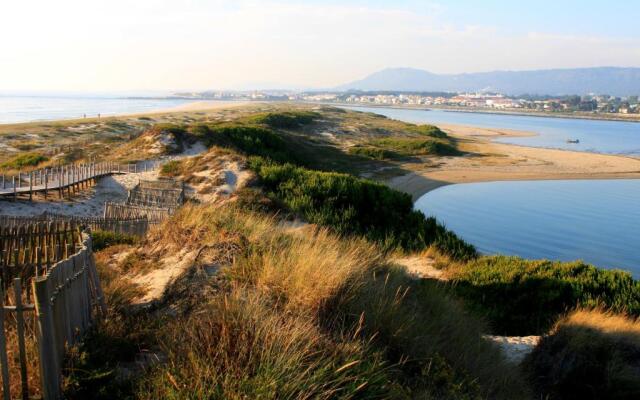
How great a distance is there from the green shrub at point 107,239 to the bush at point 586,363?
26.5ft

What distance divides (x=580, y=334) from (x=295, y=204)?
1041cm

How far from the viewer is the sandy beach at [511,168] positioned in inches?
1617

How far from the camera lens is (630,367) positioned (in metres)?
7.42

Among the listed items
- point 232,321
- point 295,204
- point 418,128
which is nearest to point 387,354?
point 232,321

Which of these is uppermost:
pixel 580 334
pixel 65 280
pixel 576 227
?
pixel 65 280

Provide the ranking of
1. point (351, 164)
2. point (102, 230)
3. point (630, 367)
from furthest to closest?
point (351, 164) < point (102, 230) < point (630, 367)

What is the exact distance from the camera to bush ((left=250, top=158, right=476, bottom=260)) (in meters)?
15.9

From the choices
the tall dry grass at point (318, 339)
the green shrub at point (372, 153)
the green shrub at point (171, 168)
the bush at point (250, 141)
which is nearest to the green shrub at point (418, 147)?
the green shrub at point (372, 153)

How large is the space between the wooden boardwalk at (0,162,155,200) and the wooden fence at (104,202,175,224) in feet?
16.7

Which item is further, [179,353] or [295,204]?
[295,204]

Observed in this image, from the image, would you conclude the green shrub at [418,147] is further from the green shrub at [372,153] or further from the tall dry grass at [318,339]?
the tall dry grass at [318,339]

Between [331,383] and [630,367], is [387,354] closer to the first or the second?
[331,383]

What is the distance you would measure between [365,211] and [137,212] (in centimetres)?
719

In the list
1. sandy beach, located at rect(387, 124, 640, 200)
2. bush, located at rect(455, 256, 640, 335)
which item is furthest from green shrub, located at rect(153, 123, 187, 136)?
bush, located at rect(455, 256, 640, 335)
